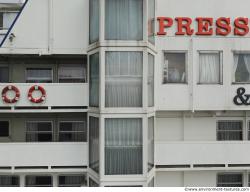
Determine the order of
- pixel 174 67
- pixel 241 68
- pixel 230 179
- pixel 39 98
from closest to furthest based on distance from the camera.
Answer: pixel 39 98 → pixel 174 67 → pixel 241 68 → pixel 230 179

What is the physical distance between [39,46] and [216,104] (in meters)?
8.38

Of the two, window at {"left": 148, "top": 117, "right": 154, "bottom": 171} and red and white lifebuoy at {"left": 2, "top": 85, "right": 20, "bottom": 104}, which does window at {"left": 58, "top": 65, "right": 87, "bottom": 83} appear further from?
window at {"left": 148, "top": 117, "right": 154, "bottom": 171}

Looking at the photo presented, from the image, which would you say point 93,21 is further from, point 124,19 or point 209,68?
point 209,68

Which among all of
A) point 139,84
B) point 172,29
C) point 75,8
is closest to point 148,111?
point 139,84

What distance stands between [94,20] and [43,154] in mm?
6123

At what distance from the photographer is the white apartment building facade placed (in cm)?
1358

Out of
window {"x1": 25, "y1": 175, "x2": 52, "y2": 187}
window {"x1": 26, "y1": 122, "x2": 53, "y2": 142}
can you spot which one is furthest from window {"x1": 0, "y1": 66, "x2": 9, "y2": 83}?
window {"x1": 25, "y1": 175, "x2": 52, "y2": 187}

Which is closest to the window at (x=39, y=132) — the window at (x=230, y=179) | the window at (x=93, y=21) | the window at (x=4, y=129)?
the window at (x=4, y=129)

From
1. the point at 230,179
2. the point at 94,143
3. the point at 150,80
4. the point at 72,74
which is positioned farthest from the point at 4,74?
the point at 230,179

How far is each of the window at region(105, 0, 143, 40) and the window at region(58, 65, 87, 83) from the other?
12.4 ft

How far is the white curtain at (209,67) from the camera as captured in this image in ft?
51.4

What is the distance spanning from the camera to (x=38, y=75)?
16828 mm

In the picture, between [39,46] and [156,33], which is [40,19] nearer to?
[39,46]

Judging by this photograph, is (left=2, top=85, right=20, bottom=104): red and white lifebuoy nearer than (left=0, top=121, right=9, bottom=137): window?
Yes
